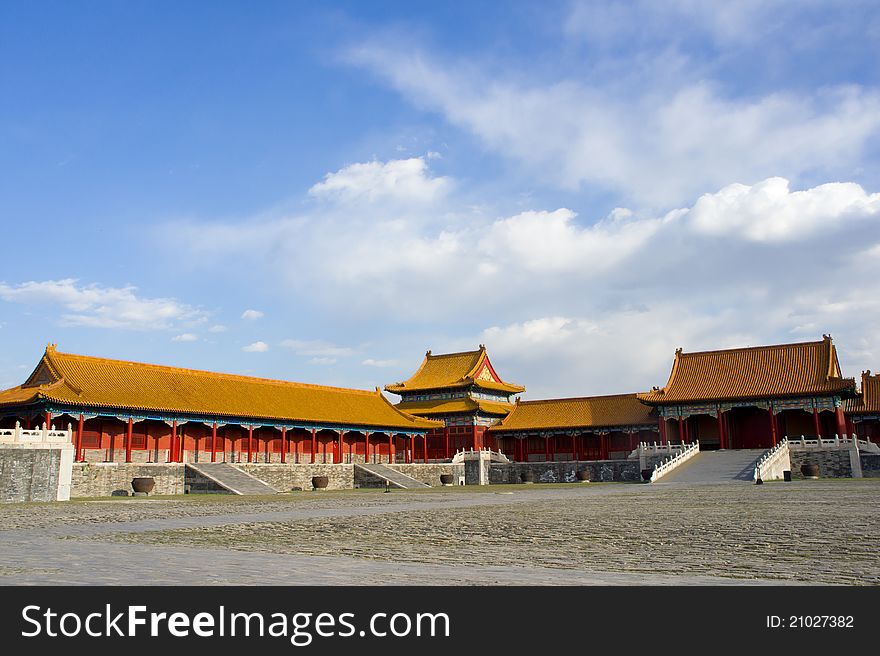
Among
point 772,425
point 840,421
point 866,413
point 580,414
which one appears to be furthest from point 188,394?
point 866,413

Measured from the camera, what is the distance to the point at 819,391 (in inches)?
2060

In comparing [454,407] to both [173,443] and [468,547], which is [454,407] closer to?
[173,443]

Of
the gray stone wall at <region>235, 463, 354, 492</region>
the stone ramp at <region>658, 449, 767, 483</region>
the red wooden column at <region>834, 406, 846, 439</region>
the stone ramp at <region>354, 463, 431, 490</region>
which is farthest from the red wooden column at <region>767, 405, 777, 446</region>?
the gray stone wall at <region>235, 463, 354, 492</region>

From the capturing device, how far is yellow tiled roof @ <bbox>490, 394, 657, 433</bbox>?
59125 mm

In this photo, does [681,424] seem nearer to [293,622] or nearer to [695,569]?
[695,569]

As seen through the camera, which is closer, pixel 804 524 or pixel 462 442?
pixel 804 524

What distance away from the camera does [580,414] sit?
202 feet

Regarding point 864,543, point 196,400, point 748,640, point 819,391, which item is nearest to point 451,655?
point 748,640

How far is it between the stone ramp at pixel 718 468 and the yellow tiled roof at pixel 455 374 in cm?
2200

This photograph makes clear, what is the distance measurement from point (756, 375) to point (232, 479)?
123 ft

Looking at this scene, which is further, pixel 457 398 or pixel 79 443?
pixel 457 398

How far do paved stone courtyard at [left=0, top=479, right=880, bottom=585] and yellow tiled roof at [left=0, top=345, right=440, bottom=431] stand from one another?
23.7 m

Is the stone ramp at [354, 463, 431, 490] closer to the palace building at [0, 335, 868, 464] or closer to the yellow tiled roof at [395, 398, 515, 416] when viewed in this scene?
the palace building at [0, 335, 868, 464]

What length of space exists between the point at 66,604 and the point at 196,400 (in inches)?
1660
